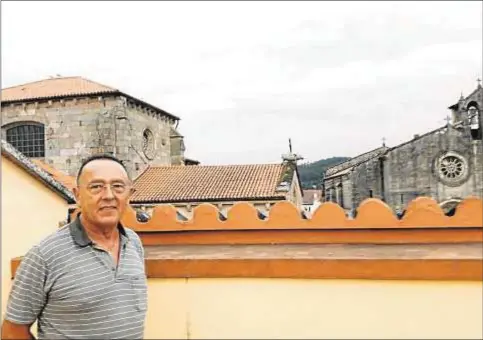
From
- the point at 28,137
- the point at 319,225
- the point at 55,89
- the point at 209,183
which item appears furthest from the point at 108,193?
the point at 55,89

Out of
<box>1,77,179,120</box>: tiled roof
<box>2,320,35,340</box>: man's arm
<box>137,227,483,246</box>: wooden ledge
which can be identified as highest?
<box>1,77,179,120</box>: tiled roof

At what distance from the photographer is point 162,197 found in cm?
2014

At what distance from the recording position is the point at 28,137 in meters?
23.3

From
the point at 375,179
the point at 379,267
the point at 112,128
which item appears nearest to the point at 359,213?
the point at 379,267

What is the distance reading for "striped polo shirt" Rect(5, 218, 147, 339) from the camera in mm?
1902

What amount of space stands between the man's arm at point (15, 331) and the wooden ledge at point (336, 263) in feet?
2.95

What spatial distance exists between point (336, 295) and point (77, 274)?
131 cm

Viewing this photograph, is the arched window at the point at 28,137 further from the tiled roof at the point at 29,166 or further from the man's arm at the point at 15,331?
the man's arm at the point at 15,331

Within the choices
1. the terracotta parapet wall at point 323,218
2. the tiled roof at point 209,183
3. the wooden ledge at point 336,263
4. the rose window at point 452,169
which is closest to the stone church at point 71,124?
the tiled roof at point 209,183

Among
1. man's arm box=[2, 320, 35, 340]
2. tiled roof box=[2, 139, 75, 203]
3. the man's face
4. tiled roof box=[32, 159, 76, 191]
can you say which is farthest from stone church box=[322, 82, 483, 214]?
man's arm box=[2, 320, 35, 340]

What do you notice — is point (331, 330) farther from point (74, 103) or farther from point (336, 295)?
point (74, 103)

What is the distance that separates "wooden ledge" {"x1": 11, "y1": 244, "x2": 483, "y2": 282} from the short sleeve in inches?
37.2

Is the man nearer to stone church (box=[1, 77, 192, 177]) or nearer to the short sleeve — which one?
the short sleeve

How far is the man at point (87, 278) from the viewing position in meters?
1.91
